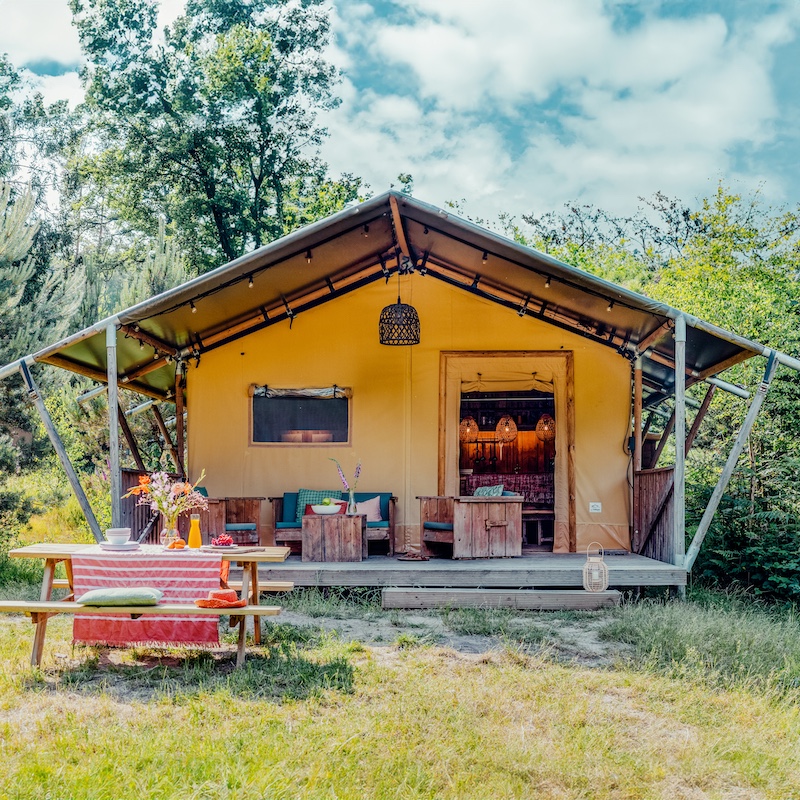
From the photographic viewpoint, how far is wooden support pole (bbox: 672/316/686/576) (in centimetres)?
697

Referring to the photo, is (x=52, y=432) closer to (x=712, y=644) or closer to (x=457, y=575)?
(x=457, y=575)

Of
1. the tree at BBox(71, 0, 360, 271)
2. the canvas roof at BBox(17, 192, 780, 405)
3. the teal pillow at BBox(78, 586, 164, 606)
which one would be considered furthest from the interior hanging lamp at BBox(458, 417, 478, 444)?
the tree at BBox(71, 0, 360, 271)

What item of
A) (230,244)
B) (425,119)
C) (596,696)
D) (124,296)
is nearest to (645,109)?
(425,119)

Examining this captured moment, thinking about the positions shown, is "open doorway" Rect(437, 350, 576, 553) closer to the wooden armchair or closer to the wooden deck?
the wooden armchair

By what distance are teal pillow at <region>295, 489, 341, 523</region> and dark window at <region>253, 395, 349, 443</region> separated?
0.58 metres

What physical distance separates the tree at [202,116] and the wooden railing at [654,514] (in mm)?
10572

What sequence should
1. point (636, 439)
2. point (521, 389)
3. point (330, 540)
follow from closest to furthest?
point (330, 540) < point (636, 439) < point (521, 389)

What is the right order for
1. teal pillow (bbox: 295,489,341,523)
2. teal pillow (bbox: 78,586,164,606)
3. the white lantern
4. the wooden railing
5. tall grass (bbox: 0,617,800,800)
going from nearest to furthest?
tall grass (bbox: 0,617,800,800) < teal pillow (bbox: 78,586,164,606) < the white lantern < the wooden railing < teal pillow (bbox: 295,489,341,523)

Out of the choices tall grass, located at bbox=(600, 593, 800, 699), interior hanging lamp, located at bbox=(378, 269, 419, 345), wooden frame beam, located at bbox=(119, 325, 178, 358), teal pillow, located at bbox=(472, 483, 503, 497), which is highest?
interior hanging lamp, located at bbox=(378, 269, 419, 345)

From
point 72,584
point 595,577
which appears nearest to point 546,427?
point 595,577

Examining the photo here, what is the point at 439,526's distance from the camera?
323 inches

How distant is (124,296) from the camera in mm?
11469

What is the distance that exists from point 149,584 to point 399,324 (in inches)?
156

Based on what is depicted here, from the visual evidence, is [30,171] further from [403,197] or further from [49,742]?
[49,742]
